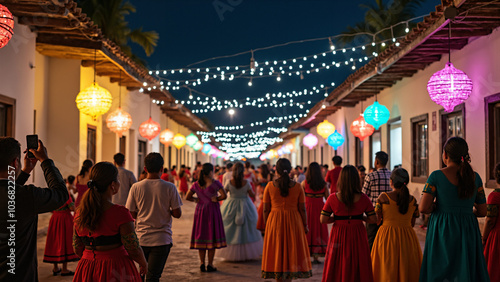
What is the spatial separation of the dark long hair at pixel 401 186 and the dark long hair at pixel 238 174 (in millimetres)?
3624

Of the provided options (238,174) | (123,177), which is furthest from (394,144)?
(123,177)

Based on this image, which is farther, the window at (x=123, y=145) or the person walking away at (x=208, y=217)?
the window at (x=123, y=145)

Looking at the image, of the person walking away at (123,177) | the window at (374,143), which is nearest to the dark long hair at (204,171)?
the person walking away at (123,177)

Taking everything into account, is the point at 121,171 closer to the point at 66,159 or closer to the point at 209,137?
the point at 66,159

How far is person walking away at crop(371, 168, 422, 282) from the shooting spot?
6.07 meters

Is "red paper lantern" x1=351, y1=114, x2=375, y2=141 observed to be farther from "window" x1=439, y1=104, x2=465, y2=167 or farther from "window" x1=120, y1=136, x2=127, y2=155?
"window" x1=120, y1=136, x2=127, y2=155

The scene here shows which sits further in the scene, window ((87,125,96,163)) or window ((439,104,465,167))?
window ((87,125,96,163))

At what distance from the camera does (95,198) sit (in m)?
3.97

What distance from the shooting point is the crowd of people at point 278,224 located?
372 cm

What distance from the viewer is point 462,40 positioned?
11.0 meters

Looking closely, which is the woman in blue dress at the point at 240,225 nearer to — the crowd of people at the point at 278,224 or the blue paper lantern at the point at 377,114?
the crowd of people at the point at 278,224

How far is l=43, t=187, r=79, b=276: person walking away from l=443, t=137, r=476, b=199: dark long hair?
537 cm

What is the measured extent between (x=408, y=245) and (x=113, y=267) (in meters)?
3.43

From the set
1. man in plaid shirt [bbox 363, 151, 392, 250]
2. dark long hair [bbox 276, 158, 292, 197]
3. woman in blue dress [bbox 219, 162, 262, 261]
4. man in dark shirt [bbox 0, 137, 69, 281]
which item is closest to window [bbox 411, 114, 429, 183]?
woman in blue dress [bbox 219, 162, 262, 261]
